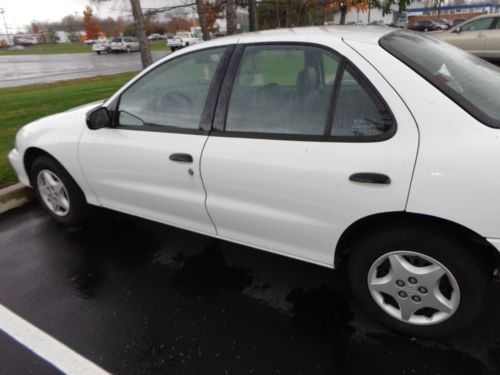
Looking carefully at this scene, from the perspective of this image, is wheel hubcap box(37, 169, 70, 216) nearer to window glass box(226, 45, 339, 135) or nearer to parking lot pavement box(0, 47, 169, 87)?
window glass box(226, 45, 339, 135)

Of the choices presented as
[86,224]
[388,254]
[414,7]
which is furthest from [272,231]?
[414,7]

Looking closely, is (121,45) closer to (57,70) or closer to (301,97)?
(57,70)

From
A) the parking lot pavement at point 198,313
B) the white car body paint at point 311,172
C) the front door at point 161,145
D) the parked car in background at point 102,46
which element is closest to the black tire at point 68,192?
the parking lot pavement at point 198,313

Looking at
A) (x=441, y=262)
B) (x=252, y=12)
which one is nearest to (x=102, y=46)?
(x=252, y=12)

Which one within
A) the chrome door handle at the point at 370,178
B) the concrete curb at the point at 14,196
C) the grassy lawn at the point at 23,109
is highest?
the chrome door handle at the point at 370,178

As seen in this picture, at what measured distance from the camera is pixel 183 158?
2.69 metres

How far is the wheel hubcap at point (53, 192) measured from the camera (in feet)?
12.3

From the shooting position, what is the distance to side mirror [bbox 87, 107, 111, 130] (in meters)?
3.04

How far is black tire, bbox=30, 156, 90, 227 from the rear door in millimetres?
1560

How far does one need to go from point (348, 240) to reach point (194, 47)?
5.37ft

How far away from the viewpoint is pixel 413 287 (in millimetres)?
2227

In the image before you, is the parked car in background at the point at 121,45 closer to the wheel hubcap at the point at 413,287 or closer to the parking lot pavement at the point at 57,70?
the parking lot pavement at the point at 57,70

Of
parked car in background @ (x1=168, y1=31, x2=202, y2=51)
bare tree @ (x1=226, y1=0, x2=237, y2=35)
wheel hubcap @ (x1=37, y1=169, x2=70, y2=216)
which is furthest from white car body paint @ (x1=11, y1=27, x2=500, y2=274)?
parked car in background @ (x1=168, y1=31, x2=202, y2=51)

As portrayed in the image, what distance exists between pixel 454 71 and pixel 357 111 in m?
0.65
